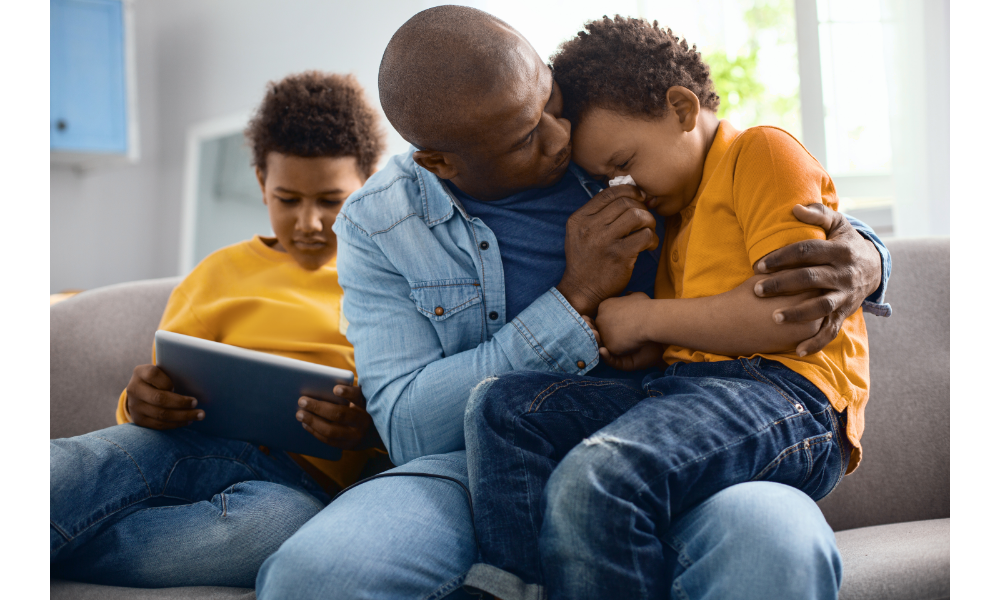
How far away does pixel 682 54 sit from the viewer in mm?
1125

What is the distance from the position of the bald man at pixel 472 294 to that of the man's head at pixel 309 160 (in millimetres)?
296

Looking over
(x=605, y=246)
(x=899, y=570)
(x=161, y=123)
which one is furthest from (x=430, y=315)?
(x=161, y=123)

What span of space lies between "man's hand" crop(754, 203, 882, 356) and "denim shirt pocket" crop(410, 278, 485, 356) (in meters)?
0.44

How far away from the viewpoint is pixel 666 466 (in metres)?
0.80

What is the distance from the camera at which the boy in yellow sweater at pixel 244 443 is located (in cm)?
106

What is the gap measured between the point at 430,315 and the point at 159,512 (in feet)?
1.76

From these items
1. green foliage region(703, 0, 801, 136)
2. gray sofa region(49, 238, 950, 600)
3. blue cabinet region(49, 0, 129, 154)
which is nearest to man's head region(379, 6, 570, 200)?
gray sofa region(49, 238, 950, 600)

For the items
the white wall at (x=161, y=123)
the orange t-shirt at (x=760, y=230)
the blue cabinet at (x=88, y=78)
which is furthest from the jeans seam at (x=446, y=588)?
the blue cabinet at (x=88, y=78)

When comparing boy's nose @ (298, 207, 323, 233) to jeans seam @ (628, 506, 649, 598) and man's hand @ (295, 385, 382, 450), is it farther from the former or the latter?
jeans seam @ (628, 506, 649, 598)

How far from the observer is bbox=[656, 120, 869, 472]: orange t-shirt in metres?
0.94

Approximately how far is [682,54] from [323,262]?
85 centimetres

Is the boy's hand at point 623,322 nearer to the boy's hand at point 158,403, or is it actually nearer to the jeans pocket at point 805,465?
the jeans pocket at point 805,465

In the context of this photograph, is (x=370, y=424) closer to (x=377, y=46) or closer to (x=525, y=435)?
(x=525, y=435)
